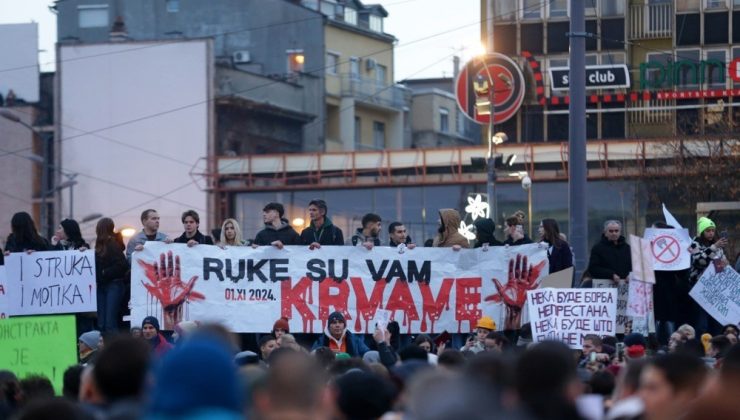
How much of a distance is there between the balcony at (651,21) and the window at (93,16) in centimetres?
2302

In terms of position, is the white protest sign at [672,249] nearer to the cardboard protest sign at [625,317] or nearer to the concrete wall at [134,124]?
the cardboard protest sign at [625,317]

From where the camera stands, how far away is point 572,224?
17375 millimetres

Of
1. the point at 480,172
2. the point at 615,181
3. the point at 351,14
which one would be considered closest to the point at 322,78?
the point at 351,14

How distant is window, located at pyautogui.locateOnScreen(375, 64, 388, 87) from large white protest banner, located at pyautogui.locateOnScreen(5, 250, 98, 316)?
57.3 meters

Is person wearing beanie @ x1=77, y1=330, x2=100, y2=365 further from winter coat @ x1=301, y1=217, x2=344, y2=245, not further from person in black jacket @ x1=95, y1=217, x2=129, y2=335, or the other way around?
winter coat @ x1=301, y1=217, x2=344, y2=245

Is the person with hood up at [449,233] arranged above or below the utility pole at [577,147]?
below

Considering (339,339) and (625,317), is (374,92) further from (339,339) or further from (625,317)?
(339,339)

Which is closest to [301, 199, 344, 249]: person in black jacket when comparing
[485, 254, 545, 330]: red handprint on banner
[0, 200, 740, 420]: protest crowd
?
[0, 200, 740, 420]: protest crowd

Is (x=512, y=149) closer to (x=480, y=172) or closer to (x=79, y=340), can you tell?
(x=480, y=172)

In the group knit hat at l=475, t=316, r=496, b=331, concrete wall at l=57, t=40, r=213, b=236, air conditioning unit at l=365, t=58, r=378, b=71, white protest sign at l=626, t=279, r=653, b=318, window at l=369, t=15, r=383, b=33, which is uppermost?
window at l=369, t=15, r=383, b=33

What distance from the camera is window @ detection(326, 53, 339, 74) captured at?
68.6 meters

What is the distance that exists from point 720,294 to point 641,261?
1.51m

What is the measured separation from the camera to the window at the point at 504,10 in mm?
53750

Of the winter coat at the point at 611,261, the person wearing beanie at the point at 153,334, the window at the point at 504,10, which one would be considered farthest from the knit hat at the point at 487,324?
the window at the point at 504,10
